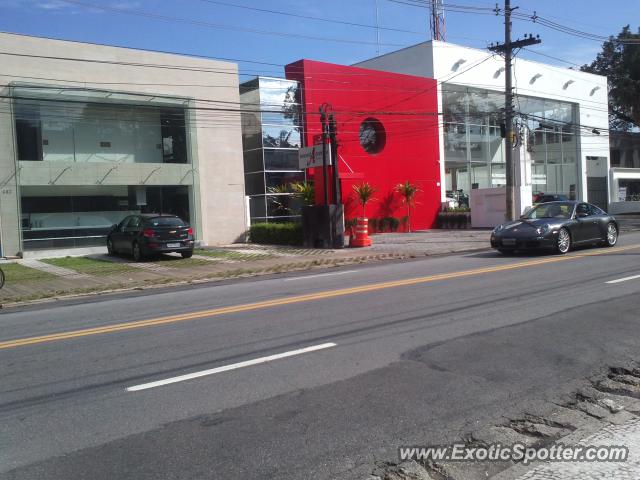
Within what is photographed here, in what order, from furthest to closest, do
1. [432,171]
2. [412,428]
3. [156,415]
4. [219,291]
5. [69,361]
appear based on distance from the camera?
[432,171]
[219,291]
[69,361]
[156,415]
[412,428]

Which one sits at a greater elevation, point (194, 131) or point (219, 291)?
point (194, 131)

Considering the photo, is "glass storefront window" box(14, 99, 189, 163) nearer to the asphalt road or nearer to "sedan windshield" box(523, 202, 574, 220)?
the asphalt road

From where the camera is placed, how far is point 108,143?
76.1 ft

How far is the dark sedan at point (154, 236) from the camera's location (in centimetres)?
1862

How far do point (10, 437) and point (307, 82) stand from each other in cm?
2486

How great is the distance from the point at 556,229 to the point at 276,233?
11.7 m

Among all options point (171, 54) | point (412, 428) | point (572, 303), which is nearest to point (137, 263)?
point (171, 54)

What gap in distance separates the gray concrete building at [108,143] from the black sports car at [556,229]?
1220 centimetres

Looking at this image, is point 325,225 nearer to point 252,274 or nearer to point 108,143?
point 252,274

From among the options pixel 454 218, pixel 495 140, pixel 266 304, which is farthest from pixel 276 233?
pixel 495 140

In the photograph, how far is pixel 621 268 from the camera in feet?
41.2

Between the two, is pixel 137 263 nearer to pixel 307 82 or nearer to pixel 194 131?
pixel 194 131

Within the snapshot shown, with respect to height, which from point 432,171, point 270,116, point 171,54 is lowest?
point 432,171

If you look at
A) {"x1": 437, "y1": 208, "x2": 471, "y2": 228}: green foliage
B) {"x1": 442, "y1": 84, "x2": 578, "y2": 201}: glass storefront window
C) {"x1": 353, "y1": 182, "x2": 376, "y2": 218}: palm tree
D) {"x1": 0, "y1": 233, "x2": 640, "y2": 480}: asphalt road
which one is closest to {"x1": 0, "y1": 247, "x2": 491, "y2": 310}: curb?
{"x1": 0, "y1": 233, "x2": 640, "y2": 480}: asphalt road
